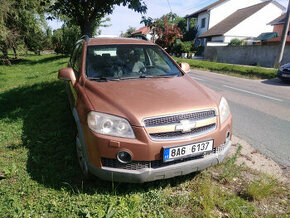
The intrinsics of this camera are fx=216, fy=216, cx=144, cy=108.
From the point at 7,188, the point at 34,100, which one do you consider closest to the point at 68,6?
the point at 34,100

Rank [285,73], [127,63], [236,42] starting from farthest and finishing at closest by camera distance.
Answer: [236,42] < [285,73] < [127,63]

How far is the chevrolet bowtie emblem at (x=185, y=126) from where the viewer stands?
2.23 m

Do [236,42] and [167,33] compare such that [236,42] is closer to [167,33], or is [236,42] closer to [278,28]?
[278,28]

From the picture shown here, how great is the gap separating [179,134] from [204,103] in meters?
0.52

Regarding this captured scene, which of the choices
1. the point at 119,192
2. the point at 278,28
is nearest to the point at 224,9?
the point at 278,28

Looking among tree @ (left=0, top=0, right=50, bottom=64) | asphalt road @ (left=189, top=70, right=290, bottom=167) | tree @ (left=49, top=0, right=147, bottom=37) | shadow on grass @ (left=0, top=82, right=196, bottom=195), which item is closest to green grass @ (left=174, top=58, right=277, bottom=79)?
asphalt road @ (left=189, top=70, right=290, bottom=167)

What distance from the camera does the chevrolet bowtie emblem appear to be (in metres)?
2.23

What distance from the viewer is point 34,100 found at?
260 inches

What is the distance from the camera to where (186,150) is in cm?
227

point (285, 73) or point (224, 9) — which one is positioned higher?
point (224, 9)

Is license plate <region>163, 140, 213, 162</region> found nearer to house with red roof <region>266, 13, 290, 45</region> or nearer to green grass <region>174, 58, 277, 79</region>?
green grass <region>174, 58, 277, 79</region>

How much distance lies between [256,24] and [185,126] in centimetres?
3402

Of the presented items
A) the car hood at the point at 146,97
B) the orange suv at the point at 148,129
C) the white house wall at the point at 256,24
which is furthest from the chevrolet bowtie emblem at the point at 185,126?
the white house wall at the point at 256,24

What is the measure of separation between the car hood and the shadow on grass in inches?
36.8
